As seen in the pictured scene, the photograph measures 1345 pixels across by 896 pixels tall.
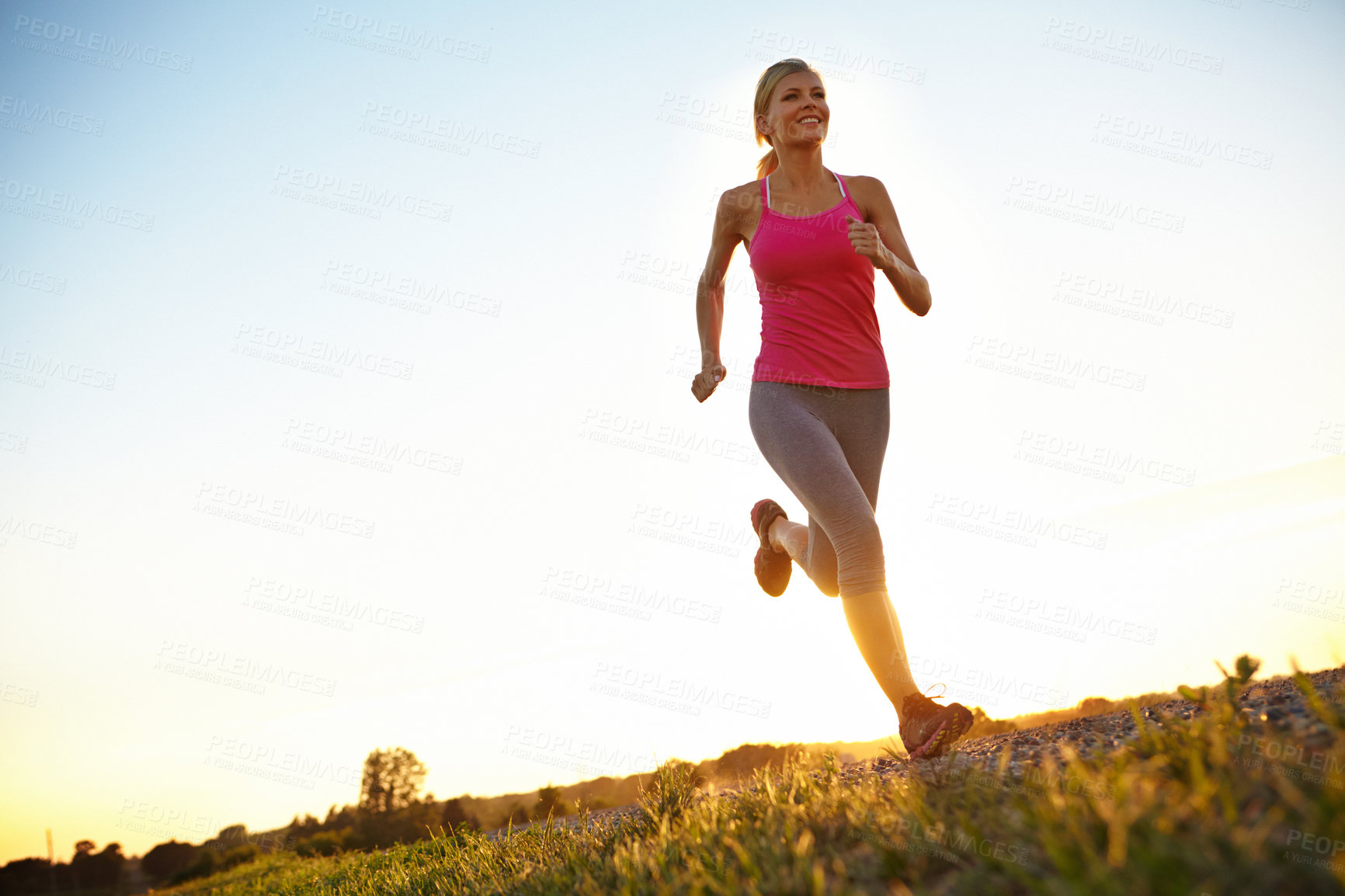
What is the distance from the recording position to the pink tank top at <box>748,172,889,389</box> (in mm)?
3424

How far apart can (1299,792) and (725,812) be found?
147 centimetres

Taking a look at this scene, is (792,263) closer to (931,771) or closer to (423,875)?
(931,771)

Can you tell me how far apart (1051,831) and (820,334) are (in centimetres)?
246

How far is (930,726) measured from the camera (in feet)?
8.53

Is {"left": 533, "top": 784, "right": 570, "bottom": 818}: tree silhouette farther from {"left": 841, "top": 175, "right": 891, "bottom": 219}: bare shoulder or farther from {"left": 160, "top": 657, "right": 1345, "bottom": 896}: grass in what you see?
{"left": 841, "top": 175, "right": 891, "bottom": 219}: bare shoulder

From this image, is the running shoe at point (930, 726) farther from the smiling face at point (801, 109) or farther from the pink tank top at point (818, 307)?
the smiling face at point (801, 109)

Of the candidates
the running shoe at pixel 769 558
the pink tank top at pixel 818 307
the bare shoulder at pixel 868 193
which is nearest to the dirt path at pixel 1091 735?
the running shoe at pixel 769 558

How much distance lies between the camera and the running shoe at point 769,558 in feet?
14.0

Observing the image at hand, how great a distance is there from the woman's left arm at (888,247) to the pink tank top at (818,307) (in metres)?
0.13

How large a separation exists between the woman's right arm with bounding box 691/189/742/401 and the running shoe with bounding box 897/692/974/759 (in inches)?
66.8

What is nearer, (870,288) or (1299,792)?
(1299,792)

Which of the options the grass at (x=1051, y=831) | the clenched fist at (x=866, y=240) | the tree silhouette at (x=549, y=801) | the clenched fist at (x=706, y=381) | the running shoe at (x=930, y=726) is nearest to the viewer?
the grass at (x=1051, y=831)

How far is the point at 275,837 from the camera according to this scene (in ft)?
41.4

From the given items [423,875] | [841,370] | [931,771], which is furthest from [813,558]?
[423,875]
